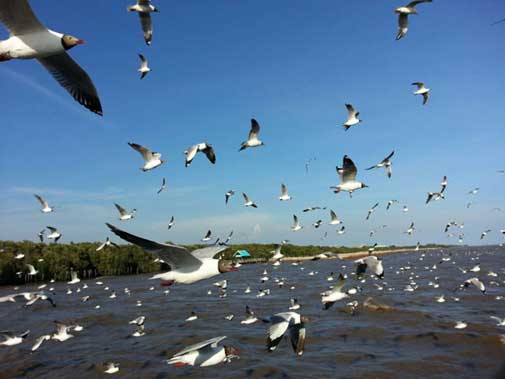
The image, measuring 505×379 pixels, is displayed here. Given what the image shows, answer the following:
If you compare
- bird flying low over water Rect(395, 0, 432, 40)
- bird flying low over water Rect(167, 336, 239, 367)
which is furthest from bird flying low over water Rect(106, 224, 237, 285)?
bird flying low over water Rect(395, 0, 432, 40)

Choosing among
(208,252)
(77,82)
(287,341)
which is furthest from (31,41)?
(287,341)

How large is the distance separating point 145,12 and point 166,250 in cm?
704

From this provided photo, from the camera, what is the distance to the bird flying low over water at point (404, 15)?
41.3ft

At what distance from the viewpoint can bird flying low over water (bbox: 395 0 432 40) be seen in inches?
496

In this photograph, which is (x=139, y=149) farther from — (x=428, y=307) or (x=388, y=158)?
(x=428, y=307)

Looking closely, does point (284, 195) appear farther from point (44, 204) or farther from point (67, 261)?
point (67, 261)

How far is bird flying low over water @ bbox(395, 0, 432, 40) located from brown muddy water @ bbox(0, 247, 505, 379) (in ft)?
30.9

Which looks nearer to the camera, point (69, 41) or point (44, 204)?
point (69, 41)

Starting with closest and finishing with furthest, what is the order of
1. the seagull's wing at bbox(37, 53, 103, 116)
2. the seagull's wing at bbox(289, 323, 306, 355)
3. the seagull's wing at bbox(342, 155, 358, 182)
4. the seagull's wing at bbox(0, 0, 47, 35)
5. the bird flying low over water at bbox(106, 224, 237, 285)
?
the seagull's wing at bbox(0, 0, 47, 35), the seagull's wing at bbox(37, 53, 103, 116), the bird flying low over water at bbox(106, 224, 237, 285), the seagull's wing at bbox(289, 323, 306, 355), the seagull's wing at bbox(342, 155, 358, 182)

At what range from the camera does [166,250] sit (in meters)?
7.71

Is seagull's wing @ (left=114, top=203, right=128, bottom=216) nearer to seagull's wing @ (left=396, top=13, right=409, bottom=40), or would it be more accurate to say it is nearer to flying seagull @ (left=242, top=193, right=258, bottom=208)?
flying seagull @ (left=242, top=193, right=258, bottom=208)

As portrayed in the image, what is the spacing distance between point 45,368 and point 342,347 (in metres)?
9.39

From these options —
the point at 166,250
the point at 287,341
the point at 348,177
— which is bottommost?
the point at 287,341

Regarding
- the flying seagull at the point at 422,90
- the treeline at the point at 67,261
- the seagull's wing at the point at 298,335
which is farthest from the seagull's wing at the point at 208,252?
the treeline at the point at 67,261
